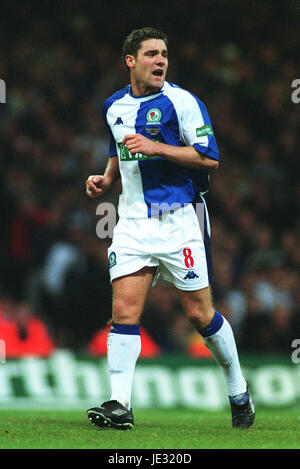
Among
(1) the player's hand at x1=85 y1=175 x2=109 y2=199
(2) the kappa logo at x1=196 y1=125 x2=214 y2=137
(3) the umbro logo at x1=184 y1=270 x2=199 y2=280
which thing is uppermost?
(2) the kappa logo at x1=196 y1=125 x2=214 y2=137

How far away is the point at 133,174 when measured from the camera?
552cm

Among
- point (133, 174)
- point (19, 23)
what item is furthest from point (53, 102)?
point (133, 174)

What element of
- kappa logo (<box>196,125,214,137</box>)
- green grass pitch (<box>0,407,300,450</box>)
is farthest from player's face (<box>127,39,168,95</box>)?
green grass pitch (<box>0,407,300,450</box>)

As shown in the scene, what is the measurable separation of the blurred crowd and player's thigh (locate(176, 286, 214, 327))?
5.34 m

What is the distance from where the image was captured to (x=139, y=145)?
205 inches

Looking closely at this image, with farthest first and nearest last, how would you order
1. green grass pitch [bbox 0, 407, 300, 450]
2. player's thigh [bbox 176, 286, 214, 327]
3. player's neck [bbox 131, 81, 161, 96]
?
player's neck [bbox 131, 81, 161, 96]
player's thigh [bbox 176, 286, 214, 327]
green grass pitch [bbox 0, 407, 300, 450]

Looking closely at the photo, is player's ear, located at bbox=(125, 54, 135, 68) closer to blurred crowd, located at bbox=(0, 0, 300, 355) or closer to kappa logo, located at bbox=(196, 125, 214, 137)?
kappa logo, located at bbox=(196, 125, 214, 137)

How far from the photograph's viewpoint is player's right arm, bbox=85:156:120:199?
561cm

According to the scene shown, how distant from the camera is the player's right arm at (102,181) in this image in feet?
18.4

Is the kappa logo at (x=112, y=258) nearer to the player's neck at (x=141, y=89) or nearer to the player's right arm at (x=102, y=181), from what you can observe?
the player's right arm at (x=102, y=181)

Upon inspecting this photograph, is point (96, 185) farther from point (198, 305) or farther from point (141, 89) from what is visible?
point (198, 305)

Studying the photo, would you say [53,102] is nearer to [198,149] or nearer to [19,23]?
[19,23]

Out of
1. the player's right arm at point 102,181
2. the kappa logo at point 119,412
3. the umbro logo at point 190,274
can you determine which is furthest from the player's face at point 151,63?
the kappa logo at point 119,412

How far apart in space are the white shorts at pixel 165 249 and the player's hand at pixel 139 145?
0.46 meters
